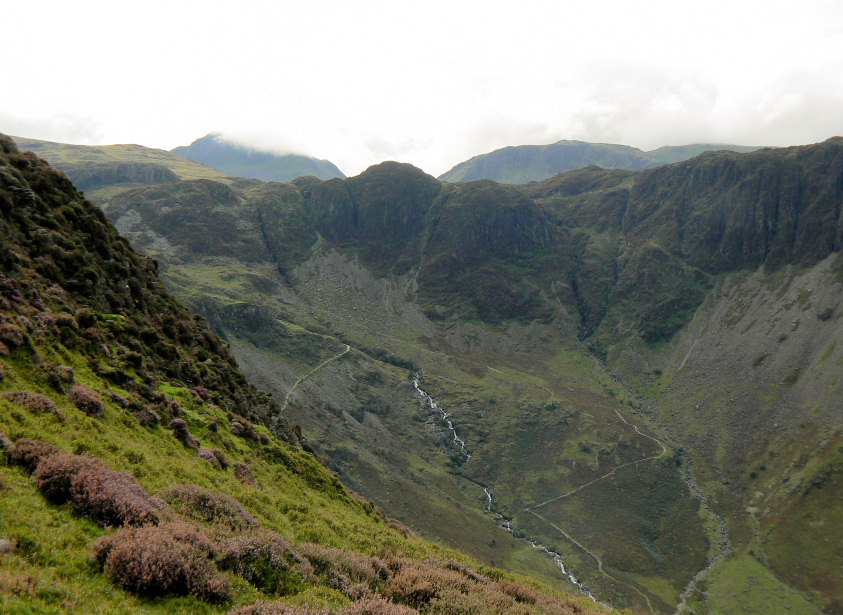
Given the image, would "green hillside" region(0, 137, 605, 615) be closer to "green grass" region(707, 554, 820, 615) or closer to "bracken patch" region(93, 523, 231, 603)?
"bracken patch" region(93, 523, 231, 603)

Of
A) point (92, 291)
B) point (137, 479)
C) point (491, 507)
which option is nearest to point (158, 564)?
point (137, 479)

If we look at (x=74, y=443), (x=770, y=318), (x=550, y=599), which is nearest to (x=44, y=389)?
(x=74, y=443)

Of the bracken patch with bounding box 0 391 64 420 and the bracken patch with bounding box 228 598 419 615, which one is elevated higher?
the bracken patch with bounding box 0 391 64 420

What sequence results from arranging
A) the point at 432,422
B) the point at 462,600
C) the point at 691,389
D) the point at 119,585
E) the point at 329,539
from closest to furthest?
the point at 119,585 < the point at 462,600 < the point at 329,539 < the point at 432,422 < the point at 691,389

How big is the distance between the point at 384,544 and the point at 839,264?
8815 inches

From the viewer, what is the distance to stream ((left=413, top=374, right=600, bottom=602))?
90000 mm

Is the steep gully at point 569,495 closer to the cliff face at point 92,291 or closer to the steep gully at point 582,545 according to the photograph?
the steep gully at point 582,545

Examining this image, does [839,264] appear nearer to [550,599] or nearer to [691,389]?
[691,389]

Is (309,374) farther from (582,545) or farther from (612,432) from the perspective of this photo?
(612,432)

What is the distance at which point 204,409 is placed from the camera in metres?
26.4

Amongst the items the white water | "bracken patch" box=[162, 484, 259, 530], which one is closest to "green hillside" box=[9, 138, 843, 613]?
the white water

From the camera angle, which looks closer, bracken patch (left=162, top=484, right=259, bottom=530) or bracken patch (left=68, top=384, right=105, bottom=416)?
bracken patch (left=162, top=484, right=259, bottom=530)

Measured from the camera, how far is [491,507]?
375ft

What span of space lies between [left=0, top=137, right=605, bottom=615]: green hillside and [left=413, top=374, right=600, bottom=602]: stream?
179ft
